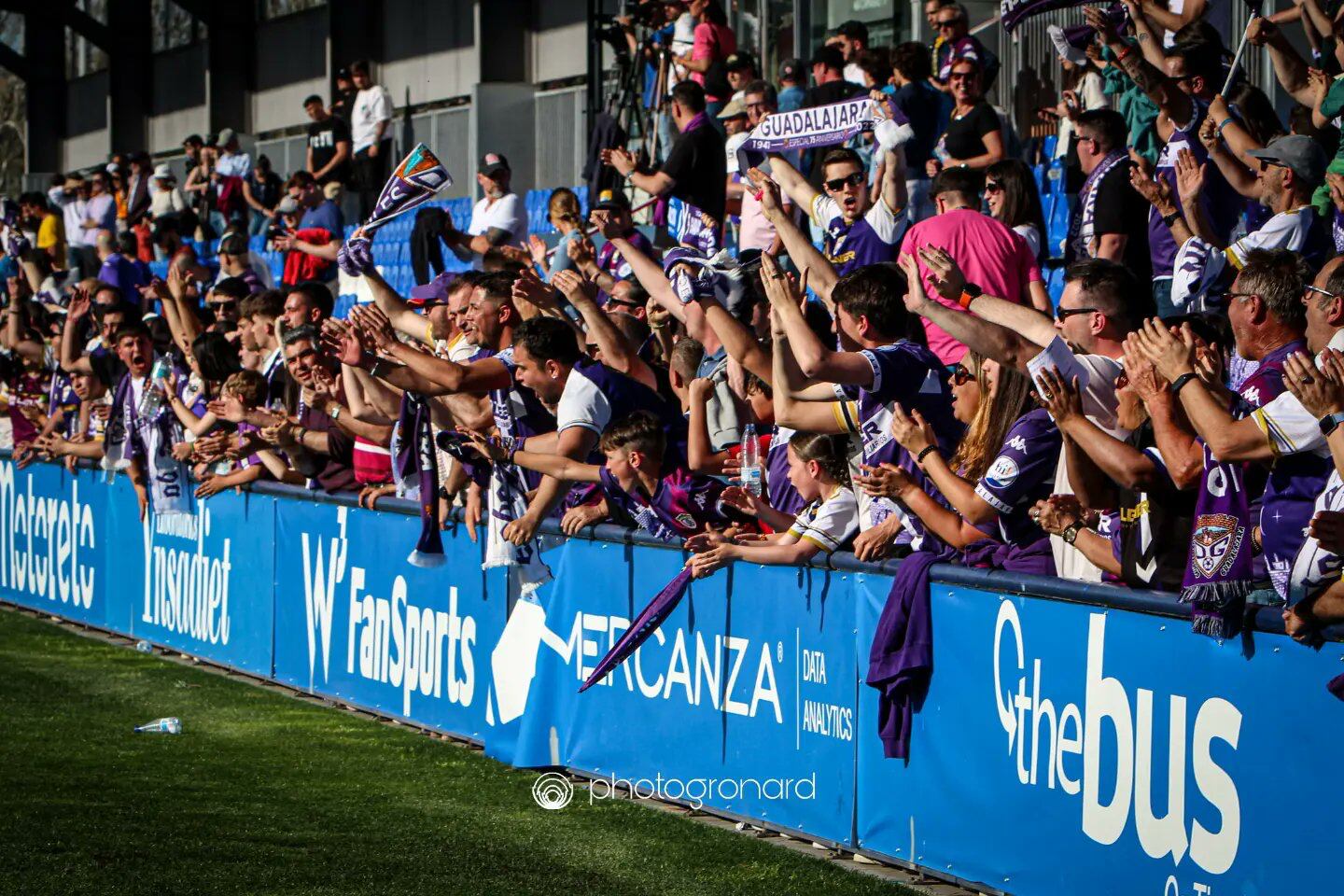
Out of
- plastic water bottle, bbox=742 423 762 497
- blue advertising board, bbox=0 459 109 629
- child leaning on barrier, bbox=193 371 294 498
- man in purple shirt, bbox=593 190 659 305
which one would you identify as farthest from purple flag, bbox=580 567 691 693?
blue advertising board, bbox=0 459 109 629

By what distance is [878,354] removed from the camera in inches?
273

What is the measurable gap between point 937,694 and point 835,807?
0.76 meters

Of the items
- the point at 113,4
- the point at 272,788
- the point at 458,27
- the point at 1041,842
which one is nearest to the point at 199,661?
the point at 272,788

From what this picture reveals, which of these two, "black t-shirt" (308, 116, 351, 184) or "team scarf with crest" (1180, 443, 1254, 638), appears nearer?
"team scarf with crest" (1180, 443, 1254, 638)

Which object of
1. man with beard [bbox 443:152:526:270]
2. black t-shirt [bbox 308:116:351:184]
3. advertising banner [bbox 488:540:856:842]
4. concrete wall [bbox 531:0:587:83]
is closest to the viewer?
advertising banner [bbox 488:540:856:842]

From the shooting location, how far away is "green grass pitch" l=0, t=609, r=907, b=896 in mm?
6695

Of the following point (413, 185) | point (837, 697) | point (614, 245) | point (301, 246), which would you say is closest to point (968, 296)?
point (837, 697)

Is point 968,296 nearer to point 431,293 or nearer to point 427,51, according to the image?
point 431,293

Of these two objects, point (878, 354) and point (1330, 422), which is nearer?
point (1330, 422)

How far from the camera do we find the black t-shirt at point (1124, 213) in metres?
9.65

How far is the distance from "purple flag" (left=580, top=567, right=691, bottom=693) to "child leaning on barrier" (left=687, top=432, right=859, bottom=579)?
19 centimetres

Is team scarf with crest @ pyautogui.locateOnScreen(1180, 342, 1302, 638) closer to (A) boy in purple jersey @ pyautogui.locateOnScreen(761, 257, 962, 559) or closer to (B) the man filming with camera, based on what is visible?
(A) boy in purple jersey @ pyautogui.locateOnScreen(761, 257, 962, 559)

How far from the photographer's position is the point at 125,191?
28.6 metres

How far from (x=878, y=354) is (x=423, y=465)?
3131mm
